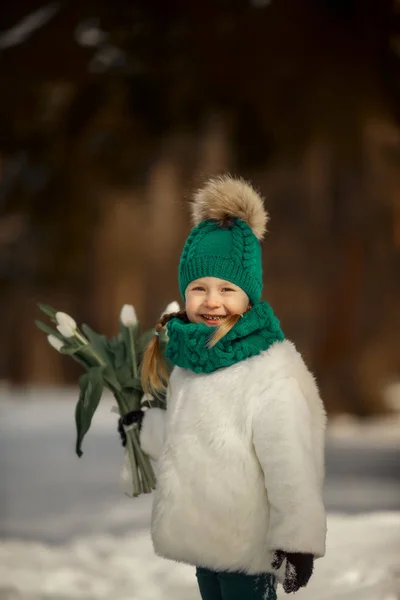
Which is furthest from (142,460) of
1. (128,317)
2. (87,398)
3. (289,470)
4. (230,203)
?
(230,203)

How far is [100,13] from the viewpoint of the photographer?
4.36m

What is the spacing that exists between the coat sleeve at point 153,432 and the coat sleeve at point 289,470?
0.31m

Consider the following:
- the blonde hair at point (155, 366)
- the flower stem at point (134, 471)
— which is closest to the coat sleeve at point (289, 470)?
the blonde hair at point (155, 366)

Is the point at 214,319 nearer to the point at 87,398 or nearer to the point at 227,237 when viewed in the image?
the point at 227,237

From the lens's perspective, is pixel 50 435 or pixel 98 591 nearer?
pixel 98 591

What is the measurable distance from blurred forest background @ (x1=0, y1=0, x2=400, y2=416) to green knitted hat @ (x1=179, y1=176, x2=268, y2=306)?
278 centimetres

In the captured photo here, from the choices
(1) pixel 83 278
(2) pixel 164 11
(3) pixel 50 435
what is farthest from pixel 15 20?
(3) pixel 50 435

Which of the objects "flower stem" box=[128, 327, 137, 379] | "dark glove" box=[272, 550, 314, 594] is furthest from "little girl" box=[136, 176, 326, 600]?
"flower stem" box=[128, 327, 137, 379]

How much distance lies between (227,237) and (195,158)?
367cm

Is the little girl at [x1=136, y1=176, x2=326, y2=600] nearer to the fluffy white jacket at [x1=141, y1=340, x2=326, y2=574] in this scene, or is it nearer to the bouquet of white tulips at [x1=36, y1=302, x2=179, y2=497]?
the fluffy white jacket at [x1=141, y1=340, x2=326, y2=574]

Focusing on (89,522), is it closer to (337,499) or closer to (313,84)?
(337,499)

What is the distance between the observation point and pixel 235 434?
134 centimetres

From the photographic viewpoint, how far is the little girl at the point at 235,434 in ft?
4.22

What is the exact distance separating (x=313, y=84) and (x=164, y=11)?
91 centimetres
